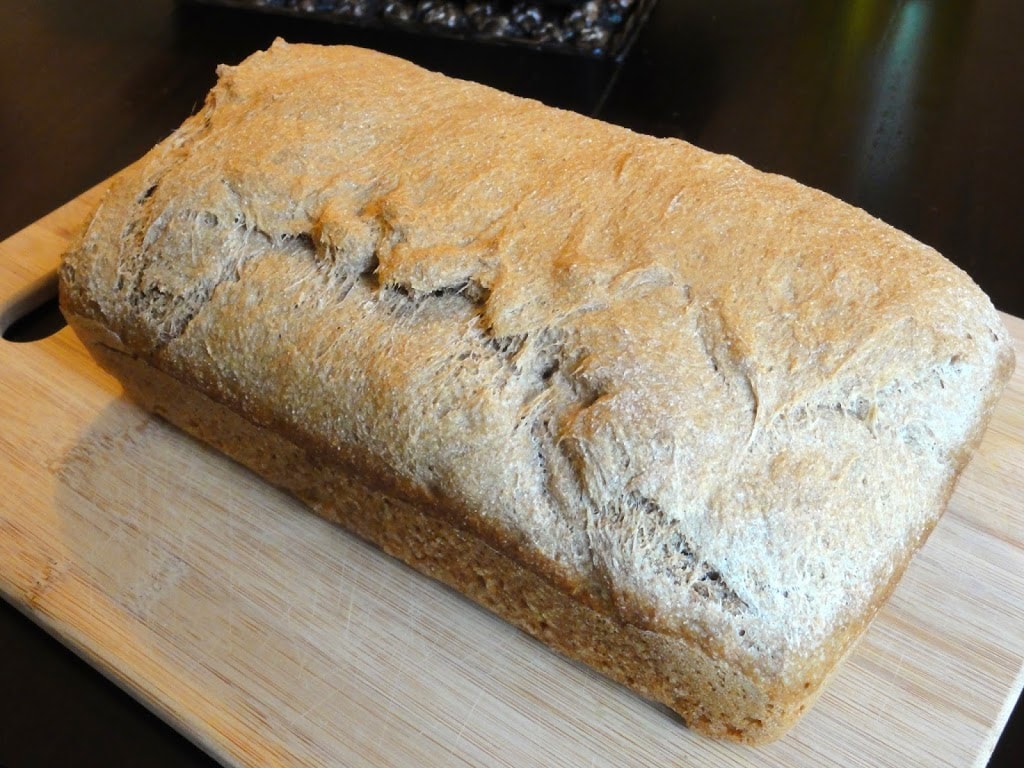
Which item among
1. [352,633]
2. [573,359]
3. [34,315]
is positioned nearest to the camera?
[573,359]

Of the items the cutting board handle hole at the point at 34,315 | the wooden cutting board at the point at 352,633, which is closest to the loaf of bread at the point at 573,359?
the wooden cutting board at the point at 352,633

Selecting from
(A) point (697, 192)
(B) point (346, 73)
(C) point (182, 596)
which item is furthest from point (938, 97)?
(C) point (182, 596)

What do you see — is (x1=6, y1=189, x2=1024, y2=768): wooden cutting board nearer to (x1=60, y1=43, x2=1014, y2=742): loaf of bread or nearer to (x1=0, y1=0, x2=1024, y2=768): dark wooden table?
(x1=60, y1=43, x2=1014, y2=742): loaf of bread

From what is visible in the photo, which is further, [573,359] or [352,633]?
[352,633]

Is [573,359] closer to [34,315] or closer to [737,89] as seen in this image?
[34,315]

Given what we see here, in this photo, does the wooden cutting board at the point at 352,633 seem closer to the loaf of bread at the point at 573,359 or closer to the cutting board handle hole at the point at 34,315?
the loaf of bread at the point at 573,359

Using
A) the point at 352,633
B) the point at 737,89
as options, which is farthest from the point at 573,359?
the point at 737,89

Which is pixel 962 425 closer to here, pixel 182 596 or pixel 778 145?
pixel 182 596
